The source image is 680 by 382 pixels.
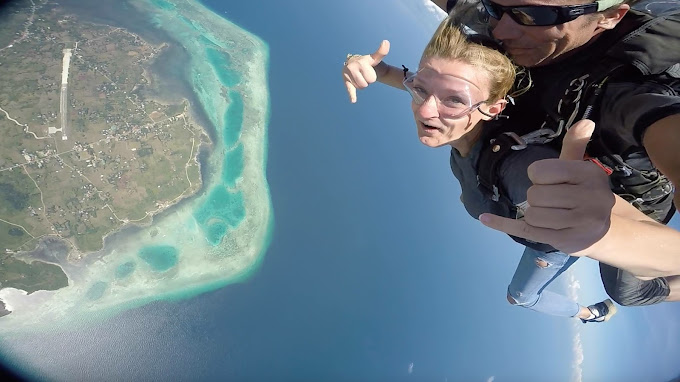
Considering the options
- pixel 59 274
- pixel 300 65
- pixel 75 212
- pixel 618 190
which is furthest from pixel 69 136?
pixel 618 190

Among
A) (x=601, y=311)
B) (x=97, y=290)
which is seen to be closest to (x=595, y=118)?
(x=601, y=311)

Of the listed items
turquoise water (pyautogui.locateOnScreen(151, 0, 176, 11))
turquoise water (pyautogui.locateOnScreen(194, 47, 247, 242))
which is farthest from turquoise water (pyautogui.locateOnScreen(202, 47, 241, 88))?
turquoise water (pyautogui.locateOnScreen(151, 0, 176, 11))

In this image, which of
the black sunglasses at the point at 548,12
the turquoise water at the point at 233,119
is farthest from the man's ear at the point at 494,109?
the turquoise water at the point at 233,119

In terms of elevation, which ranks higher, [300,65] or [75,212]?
[300,65]

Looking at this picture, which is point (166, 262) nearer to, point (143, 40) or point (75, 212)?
point (75, 212)

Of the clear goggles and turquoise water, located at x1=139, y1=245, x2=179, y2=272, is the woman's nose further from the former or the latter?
turquoise water, located at x1=139, y1=245, x2=179, y2=272

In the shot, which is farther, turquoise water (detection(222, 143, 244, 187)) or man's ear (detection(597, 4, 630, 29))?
turquoise water (detection(222, 143, 244, 187))
